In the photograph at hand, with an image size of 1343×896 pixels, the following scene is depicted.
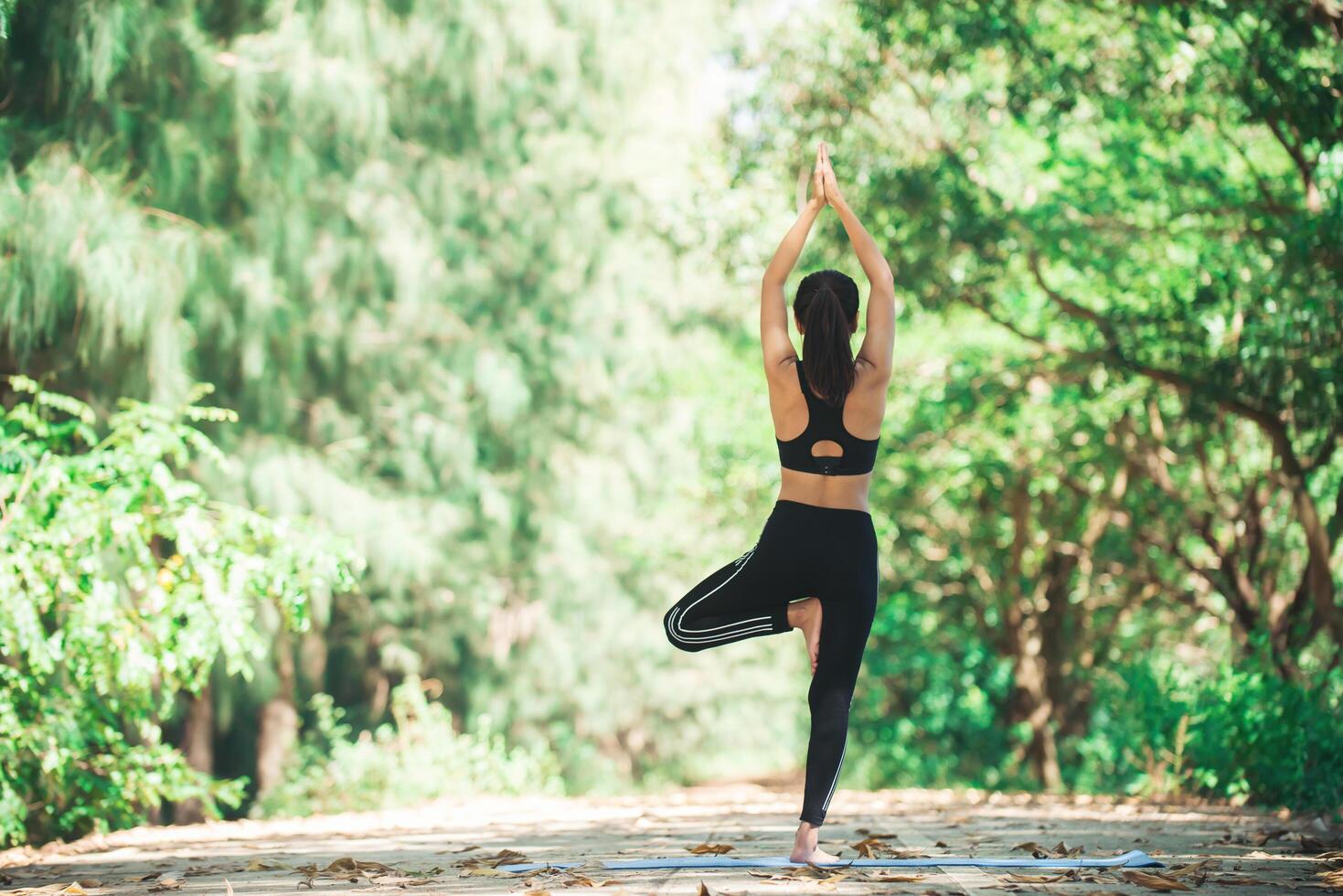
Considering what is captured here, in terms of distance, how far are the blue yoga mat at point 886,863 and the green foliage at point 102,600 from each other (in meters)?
2.87

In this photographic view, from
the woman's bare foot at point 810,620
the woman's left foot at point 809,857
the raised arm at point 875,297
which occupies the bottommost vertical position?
the woman's left foot at point 809,857

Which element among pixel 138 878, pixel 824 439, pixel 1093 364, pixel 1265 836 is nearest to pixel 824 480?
pixel 824 439

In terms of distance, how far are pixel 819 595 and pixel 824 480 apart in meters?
0.38

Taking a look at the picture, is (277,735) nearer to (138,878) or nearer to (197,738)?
(197,738)

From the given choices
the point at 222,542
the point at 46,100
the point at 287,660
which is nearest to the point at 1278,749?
the point at 222,542

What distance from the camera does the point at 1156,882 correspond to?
141 inches

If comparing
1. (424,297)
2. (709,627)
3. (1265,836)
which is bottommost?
(1265,836)

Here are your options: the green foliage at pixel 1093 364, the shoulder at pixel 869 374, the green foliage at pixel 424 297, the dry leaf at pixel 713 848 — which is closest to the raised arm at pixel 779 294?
the shoulder at pixel 869 374

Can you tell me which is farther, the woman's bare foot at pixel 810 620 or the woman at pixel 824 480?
the woman's bare foot at pixel 810 620

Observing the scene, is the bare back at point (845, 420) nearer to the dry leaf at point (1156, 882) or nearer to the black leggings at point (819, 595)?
the black leggings at point (819, 595)

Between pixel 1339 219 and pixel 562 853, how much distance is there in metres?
5.87

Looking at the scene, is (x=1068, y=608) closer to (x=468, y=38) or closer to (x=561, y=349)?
(x=561, y=349)

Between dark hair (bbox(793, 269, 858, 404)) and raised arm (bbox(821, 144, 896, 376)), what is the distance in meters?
0.07

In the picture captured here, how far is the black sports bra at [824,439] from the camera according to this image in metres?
4.21
